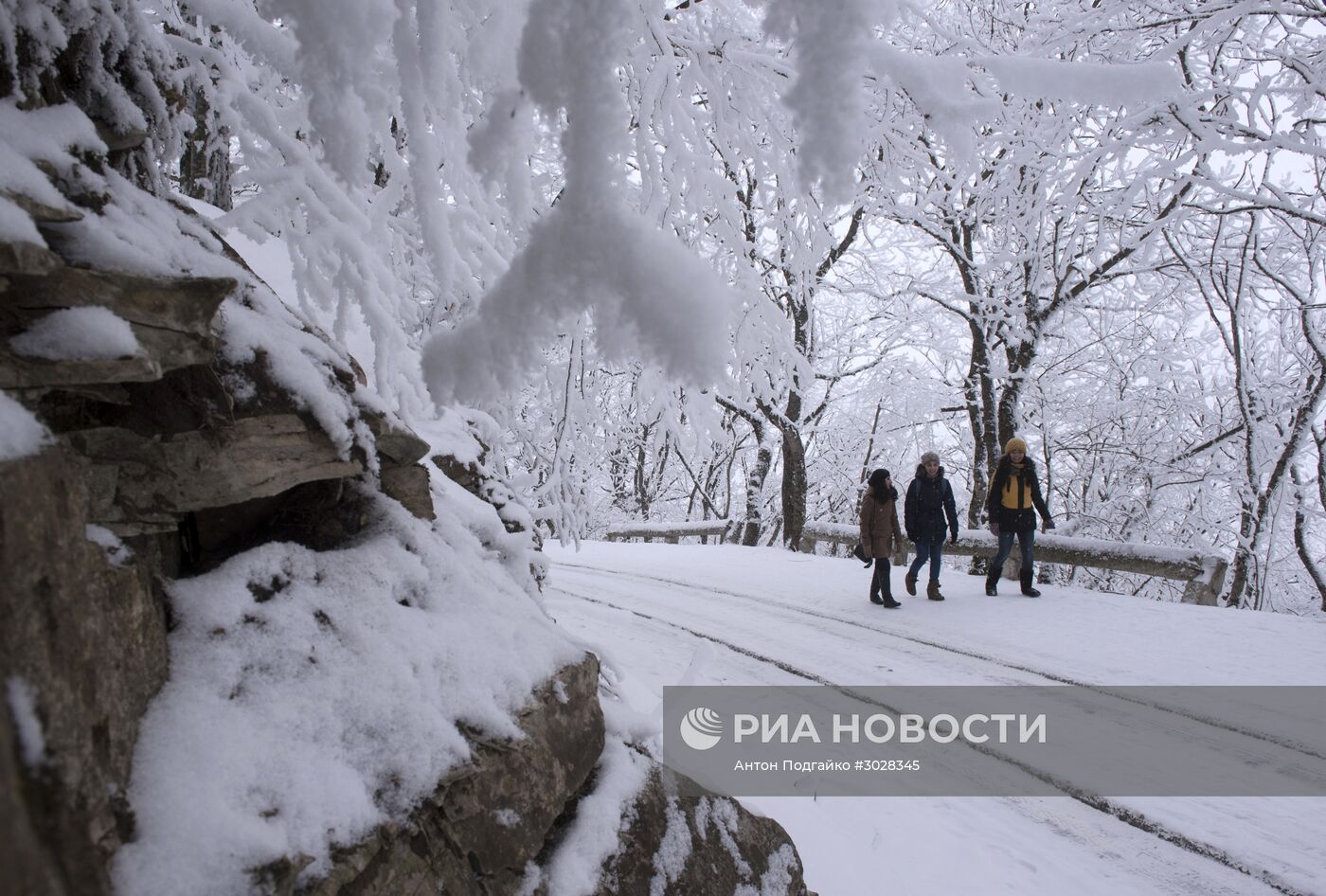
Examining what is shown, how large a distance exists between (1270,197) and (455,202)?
27.4 ft

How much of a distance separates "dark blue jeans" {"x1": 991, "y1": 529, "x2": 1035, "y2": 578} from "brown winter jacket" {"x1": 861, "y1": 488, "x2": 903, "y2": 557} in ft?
3.98

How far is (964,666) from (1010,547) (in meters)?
3.04

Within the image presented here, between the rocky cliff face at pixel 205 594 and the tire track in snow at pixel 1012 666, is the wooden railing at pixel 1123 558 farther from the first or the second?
the rocky cliff face at pixel 205 594

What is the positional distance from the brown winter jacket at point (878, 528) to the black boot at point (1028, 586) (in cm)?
154

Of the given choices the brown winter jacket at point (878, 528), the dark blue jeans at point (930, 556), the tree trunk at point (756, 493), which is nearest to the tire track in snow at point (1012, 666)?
the brown winter jacket at point (878, 528)

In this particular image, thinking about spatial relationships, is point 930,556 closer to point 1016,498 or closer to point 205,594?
point 1016,498

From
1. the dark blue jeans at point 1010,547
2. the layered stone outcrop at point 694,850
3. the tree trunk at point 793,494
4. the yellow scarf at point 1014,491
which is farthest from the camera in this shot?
the tree trunk at point 793,494

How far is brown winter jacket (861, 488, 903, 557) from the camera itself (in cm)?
753

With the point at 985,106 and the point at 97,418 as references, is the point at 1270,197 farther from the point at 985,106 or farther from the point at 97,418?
the point at 97,418

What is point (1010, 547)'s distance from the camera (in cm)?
795

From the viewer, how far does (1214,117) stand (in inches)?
240

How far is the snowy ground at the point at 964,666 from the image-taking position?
292cm

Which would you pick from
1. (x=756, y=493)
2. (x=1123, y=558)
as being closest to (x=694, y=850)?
(x=1123, y=558)

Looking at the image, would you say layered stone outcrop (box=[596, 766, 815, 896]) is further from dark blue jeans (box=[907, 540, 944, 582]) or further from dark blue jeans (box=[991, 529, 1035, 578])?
dark blue jeans (box=[991, 529, 1035, 578])
